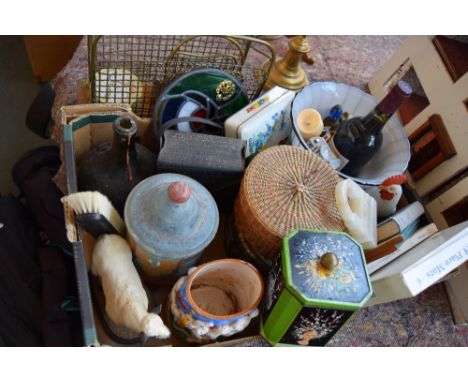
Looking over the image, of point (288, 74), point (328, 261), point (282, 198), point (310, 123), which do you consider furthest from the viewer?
point (288, 74)

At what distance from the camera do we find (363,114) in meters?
0.86

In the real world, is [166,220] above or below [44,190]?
above

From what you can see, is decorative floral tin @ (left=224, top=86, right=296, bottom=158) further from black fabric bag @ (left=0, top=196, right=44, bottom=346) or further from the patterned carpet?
black fabric bag @ (left=0, top=196, right=44, bottom=346)

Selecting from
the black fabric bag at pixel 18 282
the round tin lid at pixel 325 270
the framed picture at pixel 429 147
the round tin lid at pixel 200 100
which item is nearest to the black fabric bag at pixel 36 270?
the black fabric bag at pixel 18 282

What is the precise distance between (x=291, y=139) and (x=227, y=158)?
6.6 inches

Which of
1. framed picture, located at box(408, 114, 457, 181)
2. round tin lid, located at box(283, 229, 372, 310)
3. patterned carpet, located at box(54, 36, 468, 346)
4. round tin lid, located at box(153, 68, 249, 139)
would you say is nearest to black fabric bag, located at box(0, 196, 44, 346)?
patterned carpet, located at box(54, 36, 468, 346)

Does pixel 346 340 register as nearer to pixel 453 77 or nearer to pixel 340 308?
pixel 340 308

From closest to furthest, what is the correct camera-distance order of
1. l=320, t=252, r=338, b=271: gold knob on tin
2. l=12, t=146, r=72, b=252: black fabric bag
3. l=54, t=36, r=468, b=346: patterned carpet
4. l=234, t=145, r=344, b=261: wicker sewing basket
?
l=320, t=252, r=338, b=271: gold knob on tin
l=234, t=145, r=344, b=261: wicker sewing basket
l=54, t=36, r=468, b=346: patterned carpet
l=12, t=146, r=72, b=252: black fabric bag

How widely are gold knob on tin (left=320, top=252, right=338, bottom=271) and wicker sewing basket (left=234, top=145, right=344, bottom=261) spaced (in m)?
0.10

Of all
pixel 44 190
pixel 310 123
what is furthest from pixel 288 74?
pixel 44 190

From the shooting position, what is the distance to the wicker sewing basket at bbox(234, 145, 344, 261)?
67cm

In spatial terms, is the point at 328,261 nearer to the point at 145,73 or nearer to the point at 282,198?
the point at 282,198

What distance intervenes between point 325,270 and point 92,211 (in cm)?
32

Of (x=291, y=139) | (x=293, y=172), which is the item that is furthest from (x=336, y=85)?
(x=293, y=172)
